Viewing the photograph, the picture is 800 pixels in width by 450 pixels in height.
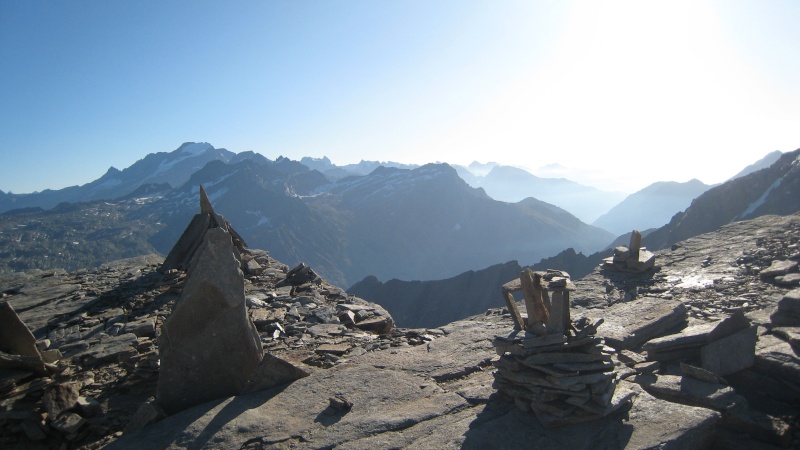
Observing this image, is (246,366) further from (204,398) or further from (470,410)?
(470,410)

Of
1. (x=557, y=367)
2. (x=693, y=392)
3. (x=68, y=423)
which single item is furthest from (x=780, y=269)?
(x=68, y=423)

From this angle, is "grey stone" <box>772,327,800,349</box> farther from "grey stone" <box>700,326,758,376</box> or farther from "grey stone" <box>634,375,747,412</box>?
"grey stone" <box>634,375,747,412</box>

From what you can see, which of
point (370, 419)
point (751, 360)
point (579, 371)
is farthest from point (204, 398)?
point (751, 360)

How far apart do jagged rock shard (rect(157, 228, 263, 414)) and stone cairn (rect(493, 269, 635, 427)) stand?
5104 millimetres

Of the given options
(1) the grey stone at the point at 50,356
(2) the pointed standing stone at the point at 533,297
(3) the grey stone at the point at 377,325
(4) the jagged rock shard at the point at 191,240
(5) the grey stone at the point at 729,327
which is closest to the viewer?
(2) the pointed standing stone at the point at 533,297

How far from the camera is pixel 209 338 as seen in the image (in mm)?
7988

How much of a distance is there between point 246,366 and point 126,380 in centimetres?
286

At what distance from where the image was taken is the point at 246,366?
323 inches

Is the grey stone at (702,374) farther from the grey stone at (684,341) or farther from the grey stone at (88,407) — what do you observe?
the grey stone at (88,407)

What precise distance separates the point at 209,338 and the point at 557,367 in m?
6.50

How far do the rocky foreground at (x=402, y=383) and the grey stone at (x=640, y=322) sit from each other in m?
0.04

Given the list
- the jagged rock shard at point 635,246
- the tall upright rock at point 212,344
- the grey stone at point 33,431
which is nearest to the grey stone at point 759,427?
the tall upright rock at point 212,344

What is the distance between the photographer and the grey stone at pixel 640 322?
943 centimetres

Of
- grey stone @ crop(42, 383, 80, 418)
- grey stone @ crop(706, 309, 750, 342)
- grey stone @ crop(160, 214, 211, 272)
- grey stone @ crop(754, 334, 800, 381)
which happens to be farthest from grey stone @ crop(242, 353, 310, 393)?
grey stone @ crop(160, 214, 211, 272)
